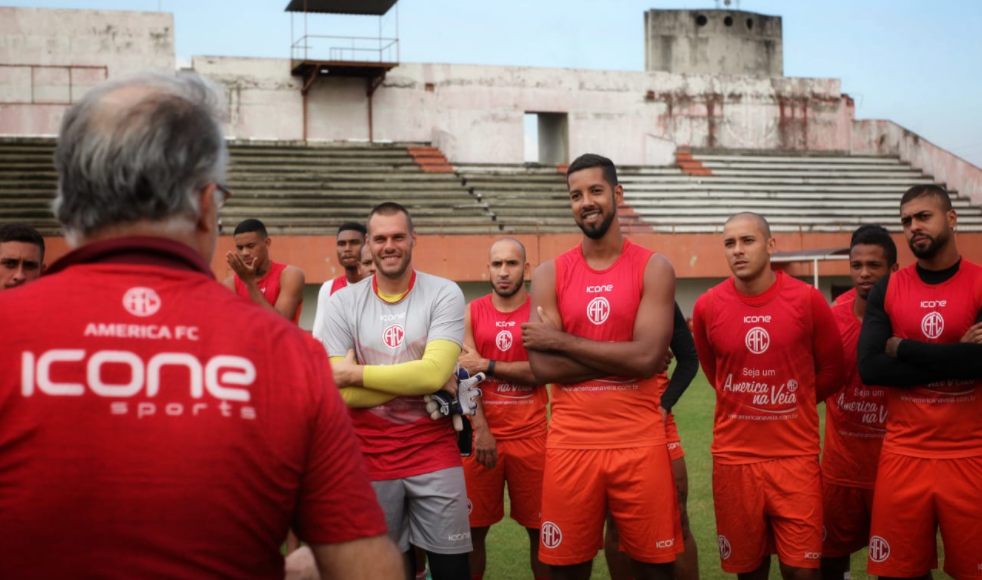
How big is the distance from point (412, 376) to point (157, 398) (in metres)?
3.19

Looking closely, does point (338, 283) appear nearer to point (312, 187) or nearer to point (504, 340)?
point (504, 340)

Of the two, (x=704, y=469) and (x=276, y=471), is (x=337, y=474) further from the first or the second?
(x=704, y=469)

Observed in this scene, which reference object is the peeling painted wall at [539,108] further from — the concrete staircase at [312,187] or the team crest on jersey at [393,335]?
the team crest on jersey at [393,335]

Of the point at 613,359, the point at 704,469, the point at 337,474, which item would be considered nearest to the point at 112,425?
the point at 337,474

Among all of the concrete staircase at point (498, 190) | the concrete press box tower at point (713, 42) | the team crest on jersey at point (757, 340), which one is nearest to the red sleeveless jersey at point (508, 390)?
the team crest on jersey at point (757, 340)

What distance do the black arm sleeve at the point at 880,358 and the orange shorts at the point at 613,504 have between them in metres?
1.18

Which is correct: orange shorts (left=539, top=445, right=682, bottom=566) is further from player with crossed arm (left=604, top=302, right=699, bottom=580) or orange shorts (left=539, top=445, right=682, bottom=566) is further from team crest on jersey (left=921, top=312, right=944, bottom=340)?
team crest on jersey (left=921, top=312, right=944, bottom=340)

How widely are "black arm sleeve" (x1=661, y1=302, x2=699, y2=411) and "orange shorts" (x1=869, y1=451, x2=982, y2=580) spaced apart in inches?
58.5

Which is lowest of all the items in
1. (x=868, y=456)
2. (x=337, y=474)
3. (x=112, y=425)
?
(x=868, y=456)

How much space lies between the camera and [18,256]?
506cm

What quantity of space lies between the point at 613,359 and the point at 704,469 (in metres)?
5.59

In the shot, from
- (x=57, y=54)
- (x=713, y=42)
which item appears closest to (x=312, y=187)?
(x=57, y=54)

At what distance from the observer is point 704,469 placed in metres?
10.0

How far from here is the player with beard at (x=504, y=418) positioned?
6.51 meters
